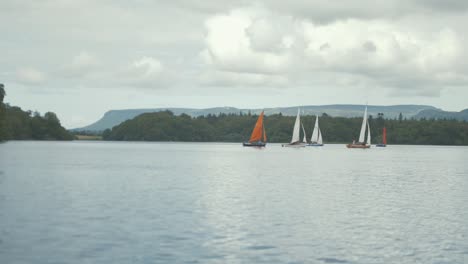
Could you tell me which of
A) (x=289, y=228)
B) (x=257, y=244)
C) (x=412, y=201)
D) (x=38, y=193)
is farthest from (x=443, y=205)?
(x=38, y=193)

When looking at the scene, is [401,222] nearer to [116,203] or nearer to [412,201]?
[412,201]

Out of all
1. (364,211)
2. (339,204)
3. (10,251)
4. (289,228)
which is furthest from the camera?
(339,204)

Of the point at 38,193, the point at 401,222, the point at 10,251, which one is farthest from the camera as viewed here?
the point at 38,193

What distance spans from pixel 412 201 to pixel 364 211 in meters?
7.58

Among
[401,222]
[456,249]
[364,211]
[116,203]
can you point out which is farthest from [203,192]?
[456,249]

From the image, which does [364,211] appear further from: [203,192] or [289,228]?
[203,192]

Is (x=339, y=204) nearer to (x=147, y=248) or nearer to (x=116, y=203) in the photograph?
(x=116, y=203)

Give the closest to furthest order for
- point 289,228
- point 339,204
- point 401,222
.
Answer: point 289,228 → point 401,222 → point 339,204

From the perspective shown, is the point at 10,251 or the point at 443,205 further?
the point at 443,205

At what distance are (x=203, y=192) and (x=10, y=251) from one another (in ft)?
83.2

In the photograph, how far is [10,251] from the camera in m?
24.5

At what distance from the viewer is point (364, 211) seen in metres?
38.5

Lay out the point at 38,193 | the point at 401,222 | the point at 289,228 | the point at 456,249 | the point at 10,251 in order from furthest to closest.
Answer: the point at 38,193 → the point at 401,222 → the point at 289,228 → the point at 456,249 → the point at 10,251

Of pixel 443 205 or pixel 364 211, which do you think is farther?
pixel 443 205
